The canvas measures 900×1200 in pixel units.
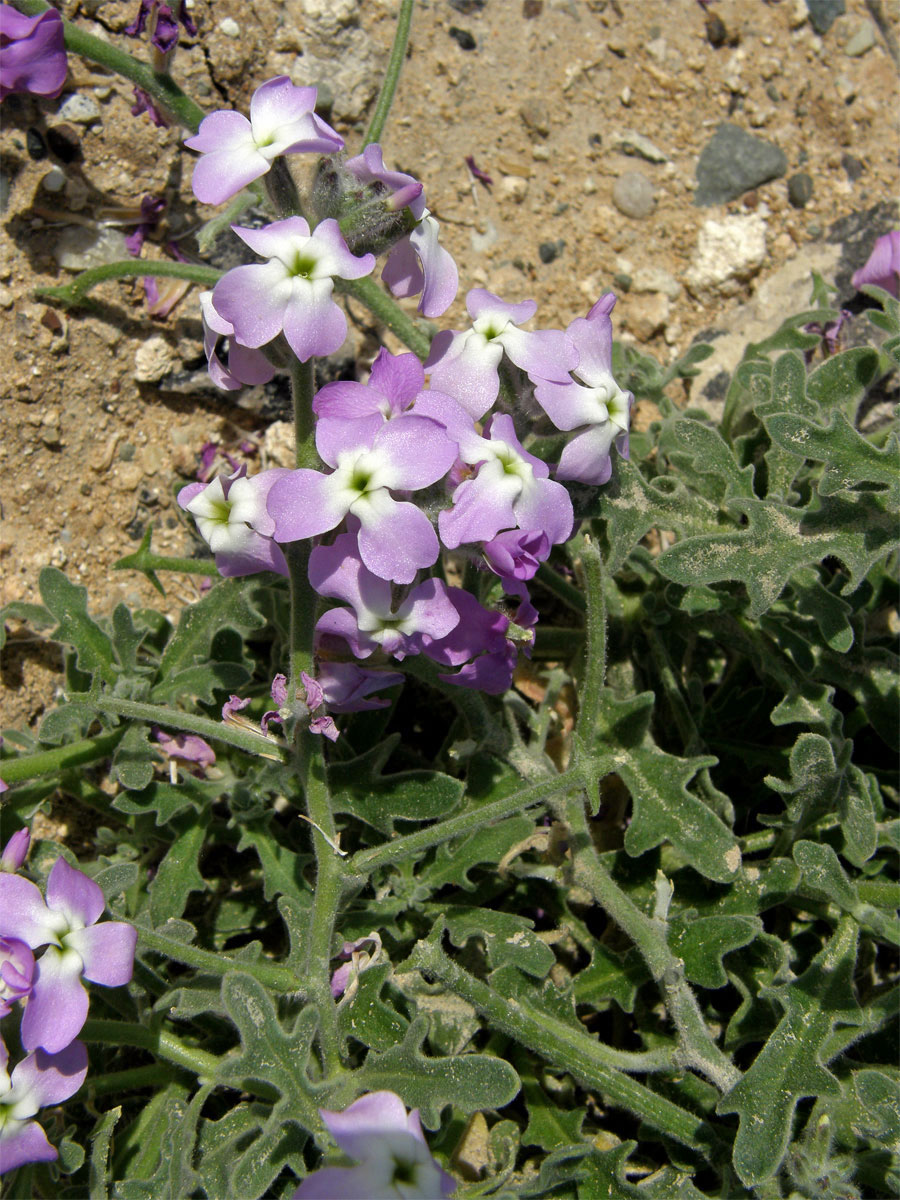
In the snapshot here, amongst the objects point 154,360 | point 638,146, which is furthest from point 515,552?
point 638,146

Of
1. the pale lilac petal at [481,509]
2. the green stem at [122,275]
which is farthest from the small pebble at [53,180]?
the pale lilac petal at [481,509]

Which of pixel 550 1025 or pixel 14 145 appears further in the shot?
pixel 14 145

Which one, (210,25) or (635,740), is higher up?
(210,25)

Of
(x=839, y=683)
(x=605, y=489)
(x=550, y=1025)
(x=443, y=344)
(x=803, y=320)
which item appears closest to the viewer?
(x=443, y=344)

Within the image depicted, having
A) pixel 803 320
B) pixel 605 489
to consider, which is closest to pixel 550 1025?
pixel 605 489

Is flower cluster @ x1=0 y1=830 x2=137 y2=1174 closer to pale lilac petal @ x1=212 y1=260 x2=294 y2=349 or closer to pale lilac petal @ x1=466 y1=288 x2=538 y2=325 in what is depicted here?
pale lilac petal @ x1=212 y1=260 x2=294 y2=349

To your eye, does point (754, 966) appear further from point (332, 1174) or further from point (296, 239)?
point (296, 239)
